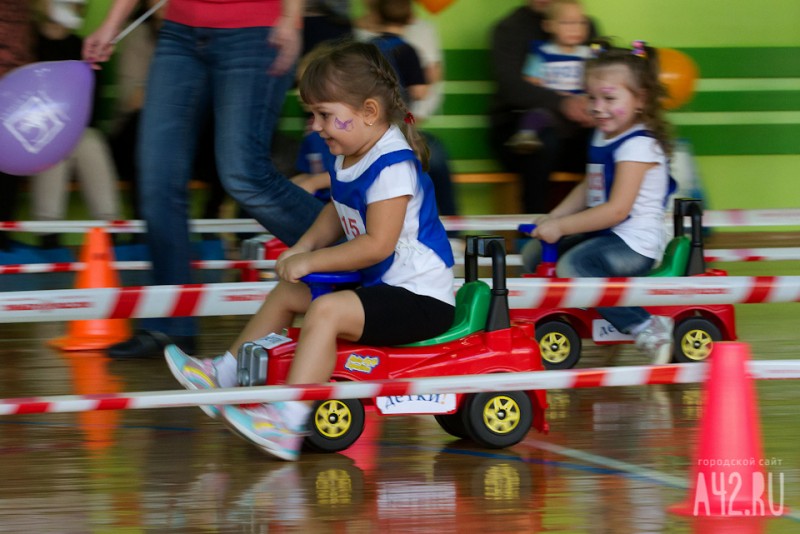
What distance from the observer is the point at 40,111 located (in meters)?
5.00

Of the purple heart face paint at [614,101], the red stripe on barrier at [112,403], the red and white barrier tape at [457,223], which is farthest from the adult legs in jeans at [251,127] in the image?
the red stripe on barrier at [112,403]

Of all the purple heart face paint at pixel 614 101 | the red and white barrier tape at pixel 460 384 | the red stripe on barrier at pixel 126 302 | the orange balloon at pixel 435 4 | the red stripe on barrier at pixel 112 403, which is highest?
the orange balloon at pixel 435 4

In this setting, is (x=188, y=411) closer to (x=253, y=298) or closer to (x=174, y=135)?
(x=253, y=298)

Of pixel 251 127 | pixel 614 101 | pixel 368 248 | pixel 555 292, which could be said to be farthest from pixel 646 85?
pixel 368 248

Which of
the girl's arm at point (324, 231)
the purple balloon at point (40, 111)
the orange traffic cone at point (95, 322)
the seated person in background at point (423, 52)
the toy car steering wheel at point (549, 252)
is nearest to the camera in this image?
the girl's arm at point (324, 231)

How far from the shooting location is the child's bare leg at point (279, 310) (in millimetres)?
4055

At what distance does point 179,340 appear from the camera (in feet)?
17.9

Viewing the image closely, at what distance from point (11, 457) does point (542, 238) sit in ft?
7.23

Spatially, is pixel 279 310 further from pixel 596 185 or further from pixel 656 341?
pixel 596 185

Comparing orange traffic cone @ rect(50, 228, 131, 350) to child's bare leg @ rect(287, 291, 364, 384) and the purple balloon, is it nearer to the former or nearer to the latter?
the purple balloon

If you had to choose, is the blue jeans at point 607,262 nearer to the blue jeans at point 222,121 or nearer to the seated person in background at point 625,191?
the seated person in background at point 625,191

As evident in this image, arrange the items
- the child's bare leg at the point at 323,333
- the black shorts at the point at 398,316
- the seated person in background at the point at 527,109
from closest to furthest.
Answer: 1. the child's bare leg at the point at 323,333
2. the black shorts at the point at 398,316
3. the seated person in background at the point at 527,109

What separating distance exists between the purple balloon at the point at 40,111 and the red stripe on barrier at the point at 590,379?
245 cm

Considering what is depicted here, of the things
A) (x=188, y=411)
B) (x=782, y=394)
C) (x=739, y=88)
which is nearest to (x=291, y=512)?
(x=188, y=411)
